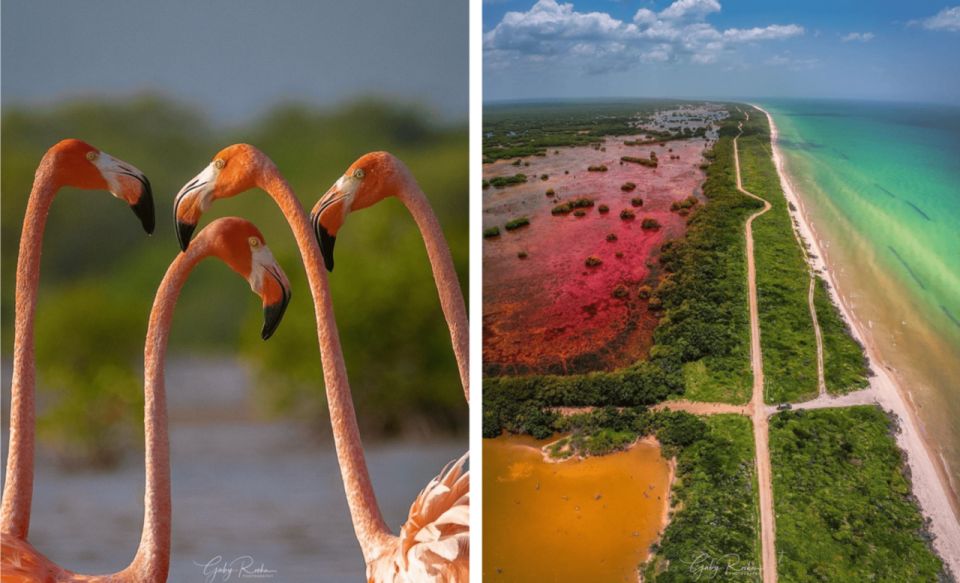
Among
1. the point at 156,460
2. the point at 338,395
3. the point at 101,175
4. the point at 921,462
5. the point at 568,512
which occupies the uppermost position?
the point at 101,175

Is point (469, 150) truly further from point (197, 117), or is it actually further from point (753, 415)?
point (753, 415)

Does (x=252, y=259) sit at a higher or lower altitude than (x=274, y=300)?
higher

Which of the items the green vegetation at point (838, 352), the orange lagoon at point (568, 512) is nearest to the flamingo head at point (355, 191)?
the orange lagoon at point (568, 512)

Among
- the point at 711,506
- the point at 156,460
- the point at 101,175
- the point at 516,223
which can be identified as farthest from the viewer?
the point at 516,223

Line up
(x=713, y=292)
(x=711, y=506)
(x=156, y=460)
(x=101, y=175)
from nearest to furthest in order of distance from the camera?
(x=156, y=460)
(x=101, y=175)
(x=711, y=506)
(x=713, y=292)

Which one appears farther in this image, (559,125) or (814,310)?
(559,125)

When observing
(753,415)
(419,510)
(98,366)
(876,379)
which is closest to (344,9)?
(98,366)

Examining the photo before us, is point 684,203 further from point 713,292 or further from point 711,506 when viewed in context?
point 711,506

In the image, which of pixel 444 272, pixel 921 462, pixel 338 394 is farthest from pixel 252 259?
pixel 921 462
